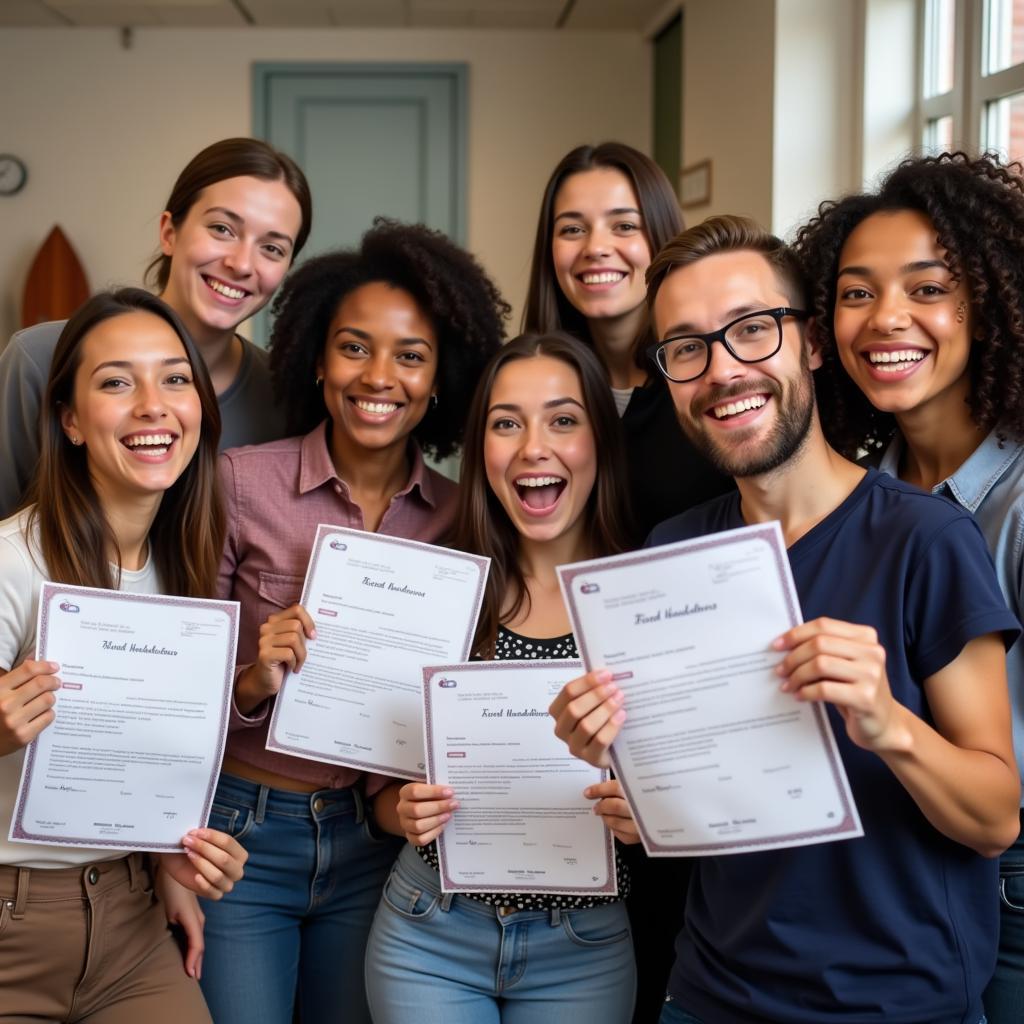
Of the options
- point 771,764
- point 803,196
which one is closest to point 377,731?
point 771,764

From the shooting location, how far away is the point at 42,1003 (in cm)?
177

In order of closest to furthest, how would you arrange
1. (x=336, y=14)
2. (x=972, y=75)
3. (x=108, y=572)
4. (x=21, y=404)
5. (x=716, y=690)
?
(x=716, y=690)
(x=108, y=572)
(x=21, y=404)
(x=972, y=75)
(x=336, y=14)

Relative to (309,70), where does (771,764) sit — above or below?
below

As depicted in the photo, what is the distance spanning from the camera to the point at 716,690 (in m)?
1.37

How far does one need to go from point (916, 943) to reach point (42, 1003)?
1.31 m

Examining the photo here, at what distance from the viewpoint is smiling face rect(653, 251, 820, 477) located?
162 centimetres

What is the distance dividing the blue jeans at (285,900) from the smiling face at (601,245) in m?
1.21

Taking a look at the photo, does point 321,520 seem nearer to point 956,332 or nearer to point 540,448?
point 540,448

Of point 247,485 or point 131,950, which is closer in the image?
point 131,950

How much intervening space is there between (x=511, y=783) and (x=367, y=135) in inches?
232

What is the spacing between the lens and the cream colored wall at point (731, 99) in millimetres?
4508

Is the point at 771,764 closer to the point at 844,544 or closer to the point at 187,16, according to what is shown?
the point at 844,544

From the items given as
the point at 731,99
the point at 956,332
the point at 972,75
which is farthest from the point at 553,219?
the point at 731,99

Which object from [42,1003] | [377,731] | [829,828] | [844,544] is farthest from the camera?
[377,731]
